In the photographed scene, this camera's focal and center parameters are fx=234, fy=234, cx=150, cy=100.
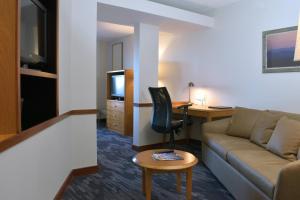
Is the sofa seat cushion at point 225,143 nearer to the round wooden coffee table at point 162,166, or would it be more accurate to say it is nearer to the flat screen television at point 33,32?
the round wooden coffee table at point 162,166

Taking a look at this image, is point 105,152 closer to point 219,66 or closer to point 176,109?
point 176,109

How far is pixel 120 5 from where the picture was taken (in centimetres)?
321

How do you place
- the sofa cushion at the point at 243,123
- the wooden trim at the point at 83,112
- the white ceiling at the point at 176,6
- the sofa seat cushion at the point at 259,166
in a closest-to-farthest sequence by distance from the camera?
1. the sofa seat cushion at the point at 259,166
2. the wooden trim at the point at 83,112
3. the sofa cushion at the point at 243,123
4. the white ceiling at the point at 176,6

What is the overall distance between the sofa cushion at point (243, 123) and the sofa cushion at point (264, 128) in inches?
6.3

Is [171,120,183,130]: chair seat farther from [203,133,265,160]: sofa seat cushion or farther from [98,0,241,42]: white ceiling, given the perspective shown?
[98,0,241,42]: white ceiling

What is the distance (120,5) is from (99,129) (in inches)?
140

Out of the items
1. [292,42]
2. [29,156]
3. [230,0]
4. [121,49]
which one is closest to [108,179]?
[29,156]

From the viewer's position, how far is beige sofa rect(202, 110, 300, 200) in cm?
158

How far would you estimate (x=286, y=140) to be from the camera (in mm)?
2273

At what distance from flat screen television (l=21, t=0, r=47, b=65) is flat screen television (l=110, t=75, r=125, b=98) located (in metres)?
3.39

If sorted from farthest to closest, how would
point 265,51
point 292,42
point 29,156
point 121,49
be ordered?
point 121,49
point 265,51
point 292,42
point 29,156

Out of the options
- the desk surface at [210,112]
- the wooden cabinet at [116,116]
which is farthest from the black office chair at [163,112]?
the wooden cabinet at [116,116]

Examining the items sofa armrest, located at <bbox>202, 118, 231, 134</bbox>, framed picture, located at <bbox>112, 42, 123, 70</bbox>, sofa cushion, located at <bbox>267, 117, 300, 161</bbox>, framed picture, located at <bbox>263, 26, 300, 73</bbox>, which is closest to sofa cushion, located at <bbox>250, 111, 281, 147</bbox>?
sofa cushion, located at <bbox>267, 117, 300, 161</bbox>

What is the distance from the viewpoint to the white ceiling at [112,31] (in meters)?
5.16
